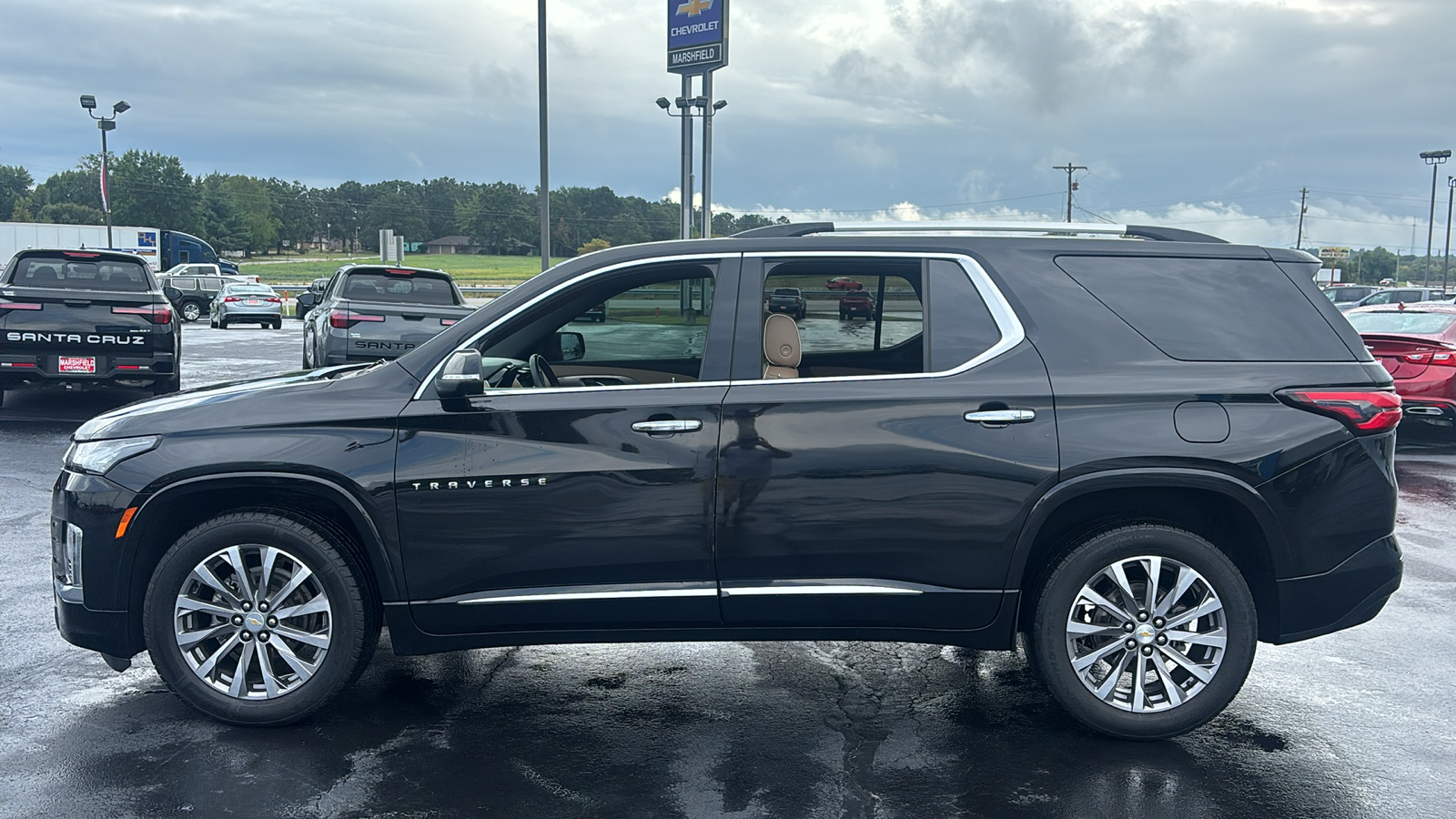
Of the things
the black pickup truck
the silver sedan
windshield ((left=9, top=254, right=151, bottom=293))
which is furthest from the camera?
the silver sedan

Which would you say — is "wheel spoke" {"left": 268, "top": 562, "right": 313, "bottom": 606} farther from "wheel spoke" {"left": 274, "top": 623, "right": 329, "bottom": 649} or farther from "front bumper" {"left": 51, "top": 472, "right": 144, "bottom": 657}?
"front bumper" {"left": 51, "top": 472, "right": 144, "bottom": 657}

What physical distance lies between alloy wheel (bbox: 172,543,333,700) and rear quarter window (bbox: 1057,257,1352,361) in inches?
121

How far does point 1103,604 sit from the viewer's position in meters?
4.15

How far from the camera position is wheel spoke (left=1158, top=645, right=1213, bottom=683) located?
416cm

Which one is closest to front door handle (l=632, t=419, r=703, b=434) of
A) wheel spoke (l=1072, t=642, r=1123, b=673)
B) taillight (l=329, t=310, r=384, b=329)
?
wheel spoke (l=1072, t=642, r=1123, b=673)

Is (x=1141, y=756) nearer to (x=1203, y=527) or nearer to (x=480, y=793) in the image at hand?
(x=1203, y=527)

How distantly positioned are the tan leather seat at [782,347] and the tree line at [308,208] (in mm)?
83248

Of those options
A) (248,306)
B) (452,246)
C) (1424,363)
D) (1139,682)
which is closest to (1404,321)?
(1424,363)

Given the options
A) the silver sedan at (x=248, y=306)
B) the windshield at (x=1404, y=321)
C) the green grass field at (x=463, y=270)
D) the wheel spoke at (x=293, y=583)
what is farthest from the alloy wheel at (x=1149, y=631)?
the green grass field at (x=463, y=270)

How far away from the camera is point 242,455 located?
4.04 m

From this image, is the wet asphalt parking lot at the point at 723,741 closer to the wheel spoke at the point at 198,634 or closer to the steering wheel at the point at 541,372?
the wheel spoke at the point at 198,634

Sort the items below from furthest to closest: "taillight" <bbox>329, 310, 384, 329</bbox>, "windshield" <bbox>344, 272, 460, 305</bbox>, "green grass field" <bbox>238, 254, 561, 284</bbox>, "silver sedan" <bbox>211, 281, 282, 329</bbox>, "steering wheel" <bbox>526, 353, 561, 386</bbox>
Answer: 1. "green grass field" <bbox>238, 254, 561, 284</bbox>
2. "silver sedan" <bbox>211, 281, 282, 329</bbox>
3. "windshield" <bbox>344, 272, 460, 305</bbox>
4. "taillight" <bbox>329, 310, 384, 329</bbox>
5. "steering wheel" <bbox>526, 353, 561, 386</bbox>

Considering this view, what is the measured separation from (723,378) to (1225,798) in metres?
2.20

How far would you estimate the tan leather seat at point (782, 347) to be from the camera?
14.4ft
